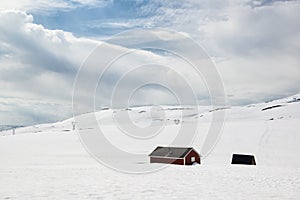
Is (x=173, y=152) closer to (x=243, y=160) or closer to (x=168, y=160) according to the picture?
(x=168, y=160)

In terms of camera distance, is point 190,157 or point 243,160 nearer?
point 190,157

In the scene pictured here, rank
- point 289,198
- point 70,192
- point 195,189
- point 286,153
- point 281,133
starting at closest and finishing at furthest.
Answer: point 289,198
point 70,192
point 195,189
point 286,153
point 281,133

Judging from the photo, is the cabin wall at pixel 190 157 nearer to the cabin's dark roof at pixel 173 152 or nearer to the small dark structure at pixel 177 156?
the small dark structure at pixel 177 156

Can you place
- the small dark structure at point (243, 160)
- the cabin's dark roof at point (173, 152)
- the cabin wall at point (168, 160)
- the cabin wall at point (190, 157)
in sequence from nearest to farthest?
the cabin wall at point (168, 160), the cabin wall at point (190, 157), the small dark structure at point (243, 160), the cabin's dark roof at point (173, 152)

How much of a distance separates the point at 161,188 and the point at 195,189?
1.31m

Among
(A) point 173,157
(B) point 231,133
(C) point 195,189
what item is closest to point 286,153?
(A) point 173,157

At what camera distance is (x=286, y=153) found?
57406 mm

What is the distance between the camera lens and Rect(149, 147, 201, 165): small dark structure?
42.2m

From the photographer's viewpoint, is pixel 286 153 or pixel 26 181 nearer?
pixel 26 181

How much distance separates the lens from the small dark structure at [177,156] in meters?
42.2

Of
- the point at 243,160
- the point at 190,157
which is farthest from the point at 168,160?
the point at 243,160

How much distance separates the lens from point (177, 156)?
42.6m

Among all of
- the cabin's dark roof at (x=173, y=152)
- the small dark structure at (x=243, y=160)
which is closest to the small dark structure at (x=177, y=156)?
the cabin's dark roof at (x=173, y=152)

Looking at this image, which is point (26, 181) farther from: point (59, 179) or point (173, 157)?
point (173, 157)
